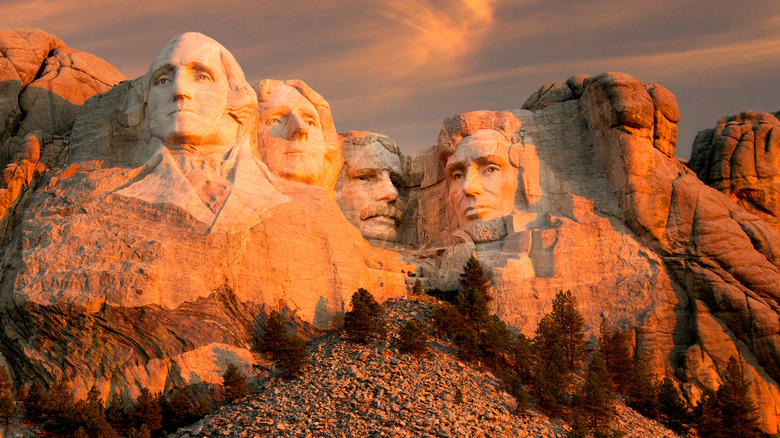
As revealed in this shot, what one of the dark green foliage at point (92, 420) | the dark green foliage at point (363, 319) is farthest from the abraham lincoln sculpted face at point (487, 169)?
the dark green foliage at point (92, 420)

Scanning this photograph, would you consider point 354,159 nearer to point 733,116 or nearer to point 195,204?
point 195,204

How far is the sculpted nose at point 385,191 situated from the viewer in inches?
1204

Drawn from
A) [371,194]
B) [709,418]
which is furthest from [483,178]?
[709,418]

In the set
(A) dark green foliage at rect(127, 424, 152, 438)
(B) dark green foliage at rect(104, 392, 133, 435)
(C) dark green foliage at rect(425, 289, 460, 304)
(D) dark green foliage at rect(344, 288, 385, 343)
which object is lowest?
(A) dark green foliage at rect(127, 424, 152, 438)

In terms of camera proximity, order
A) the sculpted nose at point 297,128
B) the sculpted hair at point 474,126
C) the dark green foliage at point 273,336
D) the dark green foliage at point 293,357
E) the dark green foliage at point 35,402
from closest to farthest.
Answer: the dark green foliage at point 35,402
the dark green foliage at point 293,357
the dark green foliage at point 273,336
the sculpted nose at point 297,128
the sculpted hair at point 474,126

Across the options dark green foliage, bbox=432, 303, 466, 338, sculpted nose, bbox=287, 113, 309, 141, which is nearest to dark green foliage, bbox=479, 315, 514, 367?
dark green foliage, bbox=432, 303, 466, 338

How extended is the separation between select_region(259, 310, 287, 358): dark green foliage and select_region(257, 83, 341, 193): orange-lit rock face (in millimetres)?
6164

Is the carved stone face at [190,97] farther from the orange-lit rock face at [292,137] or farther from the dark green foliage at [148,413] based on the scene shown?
the dark green foliage at [148,413]

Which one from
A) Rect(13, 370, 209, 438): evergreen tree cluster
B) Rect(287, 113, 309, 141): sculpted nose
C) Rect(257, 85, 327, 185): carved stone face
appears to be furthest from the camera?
Rect(287, 113, 309, 141): sculpted nose

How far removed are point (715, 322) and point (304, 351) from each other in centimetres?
1207

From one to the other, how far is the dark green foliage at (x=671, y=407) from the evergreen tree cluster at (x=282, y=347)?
964cm

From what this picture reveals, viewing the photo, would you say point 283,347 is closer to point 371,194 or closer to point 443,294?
point 443,294

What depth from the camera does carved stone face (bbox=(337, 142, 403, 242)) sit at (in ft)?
99.7

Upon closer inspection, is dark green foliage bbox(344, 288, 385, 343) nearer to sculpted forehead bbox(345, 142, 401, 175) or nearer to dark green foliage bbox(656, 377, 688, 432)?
dark green foliage bbox(656, 377, 688, 432)
